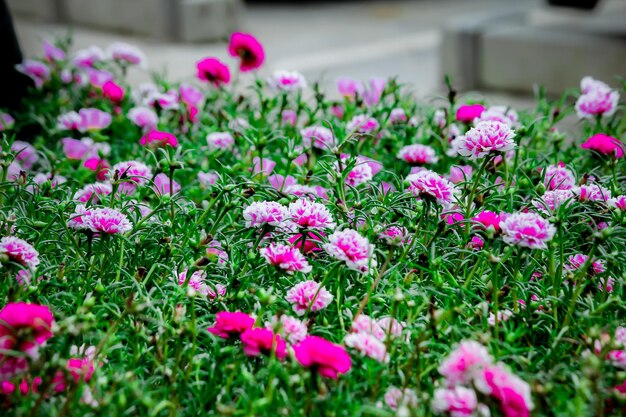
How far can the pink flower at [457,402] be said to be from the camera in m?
1.11

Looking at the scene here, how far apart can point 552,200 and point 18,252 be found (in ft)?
3.26

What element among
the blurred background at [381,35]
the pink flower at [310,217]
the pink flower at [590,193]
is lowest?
the blurred background at [381,35]

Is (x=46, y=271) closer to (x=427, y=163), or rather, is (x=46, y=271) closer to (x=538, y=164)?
(x=427, y=163)

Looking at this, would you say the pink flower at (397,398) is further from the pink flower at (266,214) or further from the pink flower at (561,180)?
the pink flower at (561,180)

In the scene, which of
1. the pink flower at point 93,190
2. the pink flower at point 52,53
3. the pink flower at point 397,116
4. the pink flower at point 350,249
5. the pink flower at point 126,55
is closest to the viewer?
the pink flower at point 350,249

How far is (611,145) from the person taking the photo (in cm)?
200

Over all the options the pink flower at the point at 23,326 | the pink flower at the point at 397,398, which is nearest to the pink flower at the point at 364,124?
the pink flower at the point at 397,398

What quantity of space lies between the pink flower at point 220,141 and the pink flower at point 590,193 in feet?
2.81

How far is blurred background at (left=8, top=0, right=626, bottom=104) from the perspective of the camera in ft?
14.8

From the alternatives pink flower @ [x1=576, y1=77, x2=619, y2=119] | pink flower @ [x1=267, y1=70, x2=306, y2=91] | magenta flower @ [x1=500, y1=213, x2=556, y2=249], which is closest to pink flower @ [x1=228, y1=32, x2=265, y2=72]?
pink flower @ [x1=267, y1=70, x2=306, y2=91]

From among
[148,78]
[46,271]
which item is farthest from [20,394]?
[148,78]

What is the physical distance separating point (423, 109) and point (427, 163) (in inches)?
23.7

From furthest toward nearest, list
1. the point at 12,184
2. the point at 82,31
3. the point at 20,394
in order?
the point at 82,31 → the point at 12,184 → the point at 20,394

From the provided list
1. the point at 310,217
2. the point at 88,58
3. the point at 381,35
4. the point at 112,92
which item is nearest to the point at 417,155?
the point at 310,217
